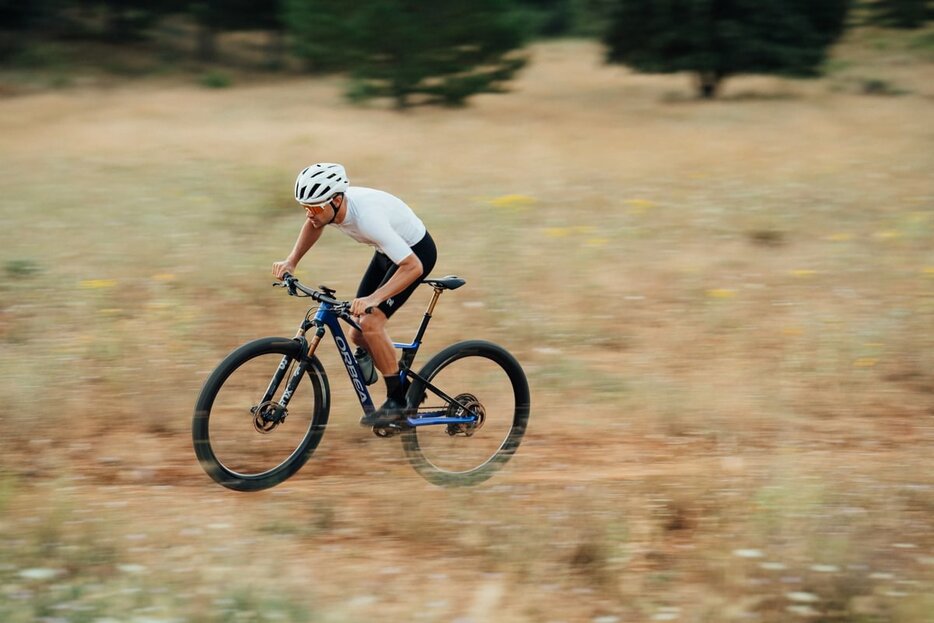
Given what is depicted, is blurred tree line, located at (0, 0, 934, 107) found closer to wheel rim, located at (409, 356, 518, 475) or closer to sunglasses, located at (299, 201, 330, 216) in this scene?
wheel rim, located at (409, 356, 518, 475)

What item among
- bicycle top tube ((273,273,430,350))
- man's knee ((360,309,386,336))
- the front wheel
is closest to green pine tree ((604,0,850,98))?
the front wheel

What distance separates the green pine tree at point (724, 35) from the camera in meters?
21.8

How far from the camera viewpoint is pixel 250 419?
19.0 feet

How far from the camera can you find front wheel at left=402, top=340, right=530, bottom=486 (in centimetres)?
599

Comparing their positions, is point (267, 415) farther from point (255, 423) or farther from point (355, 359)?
point (355, 359)

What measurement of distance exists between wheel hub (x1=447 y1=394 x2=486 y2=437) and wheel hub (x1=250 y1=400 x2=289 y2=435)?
1065mm

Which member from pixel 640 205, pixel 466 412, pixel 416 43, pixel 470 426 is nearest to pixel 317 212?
pixel 466 412

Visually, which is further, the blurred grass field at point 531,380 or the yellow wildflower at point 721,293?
the yellow wildflower at point 721,293

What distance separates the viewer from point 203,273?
29.6ft

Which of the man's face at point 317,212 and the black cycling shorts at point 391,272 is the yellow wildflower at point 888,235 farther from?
the man's face at point 317,212

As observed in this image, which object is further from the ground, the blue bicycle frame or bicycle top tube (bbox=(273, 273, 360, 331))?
bicycle top tube (bbox=(273, 273, 360, 331))

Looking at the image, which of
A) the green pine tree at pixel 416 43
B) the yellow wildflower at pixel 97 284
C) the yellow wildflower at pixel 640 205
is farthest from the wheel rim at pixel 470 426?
the green pine tree at pixel 416 43

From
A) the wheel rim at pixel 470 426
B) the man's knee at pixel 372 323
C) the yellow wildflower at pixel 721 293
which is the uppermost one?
the man's knee at pixel 372 323

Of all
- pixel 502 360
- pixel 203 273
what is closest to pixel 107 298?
pixel 203 273
